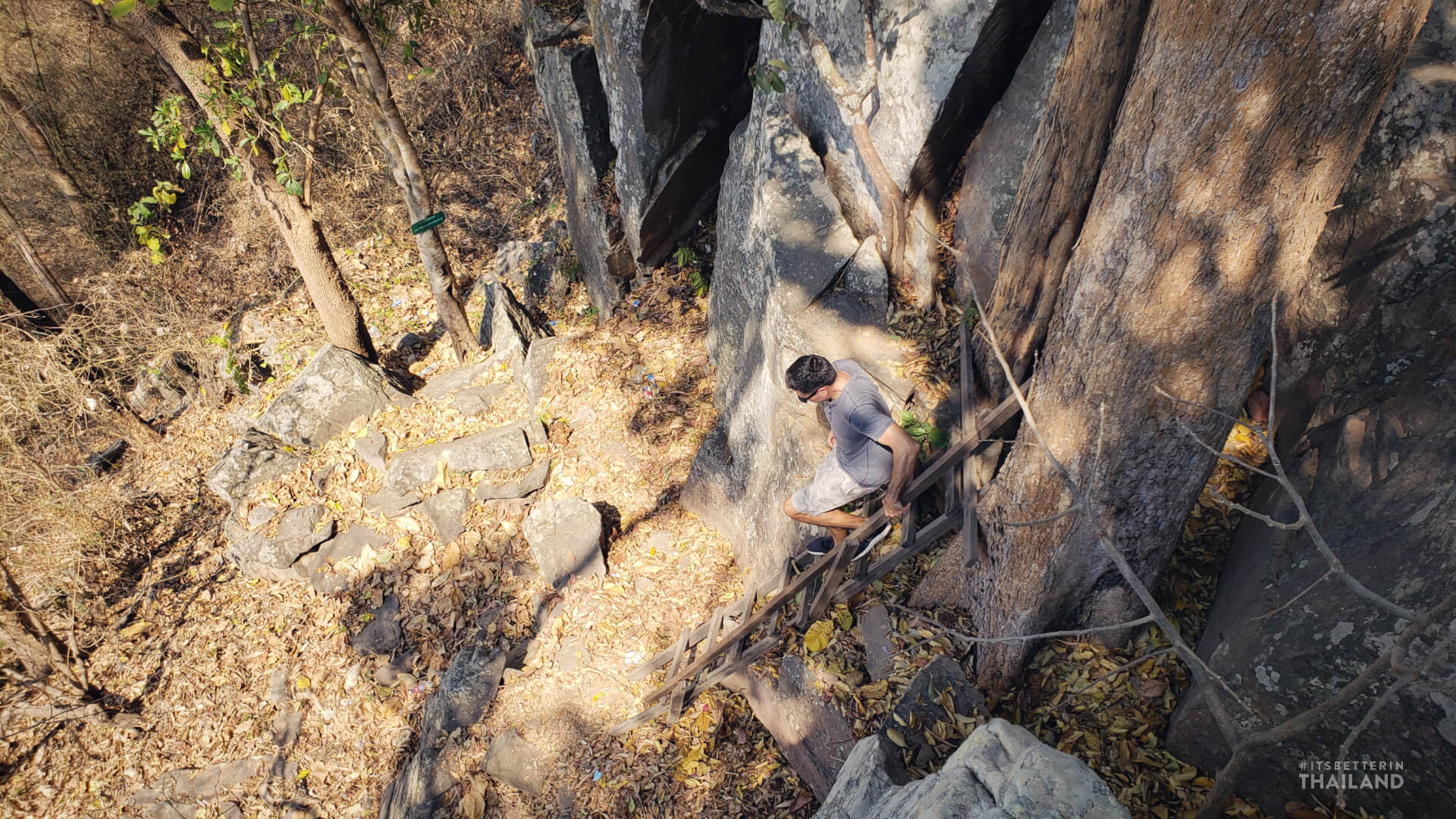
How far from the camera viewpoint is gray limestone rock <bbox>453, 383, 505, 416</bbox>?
8453 mm

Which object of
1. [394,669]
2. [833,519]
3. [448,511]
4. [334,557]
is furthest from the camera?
[334,557]

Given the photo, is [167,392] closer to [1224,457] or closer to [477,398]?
[477,398]

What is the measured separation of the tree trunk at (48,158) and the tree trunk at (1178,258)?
47.8 feet

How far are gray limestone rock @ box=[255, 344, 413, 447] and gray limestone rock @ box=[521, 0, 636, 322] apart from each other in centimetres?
303

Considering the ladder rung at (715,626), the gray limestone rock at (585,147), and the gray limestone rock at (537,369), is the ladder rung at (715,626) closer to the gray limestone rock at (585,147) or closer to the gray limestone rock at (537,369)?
the gray limestone rock at (537,369)

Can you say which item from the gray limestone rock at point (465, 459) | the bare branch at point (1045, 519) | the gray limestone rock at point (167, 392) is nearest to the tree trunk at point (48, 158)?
the gray limestone rock at point (167, 392)

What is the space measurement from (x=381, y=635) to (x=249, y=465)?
2.95m

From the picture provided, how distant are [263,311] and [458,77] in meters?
5.27

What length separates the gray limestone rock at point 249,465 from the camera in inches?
310

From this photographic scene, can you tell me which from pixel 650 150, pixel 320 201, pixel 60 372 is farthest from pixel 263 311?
Result: pixel 650 150

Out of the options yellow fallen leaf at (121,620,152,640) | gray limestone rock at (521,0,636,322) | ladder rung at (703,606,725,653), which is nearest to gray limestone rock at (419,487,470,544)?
gray limestone rock at (521,0,636,322)

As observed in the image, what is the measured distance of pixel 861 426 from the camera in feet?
14.0

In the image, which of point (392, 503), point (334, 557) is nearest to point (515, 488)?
point (392, 503)

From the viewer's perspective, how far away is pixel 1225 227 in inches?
106
